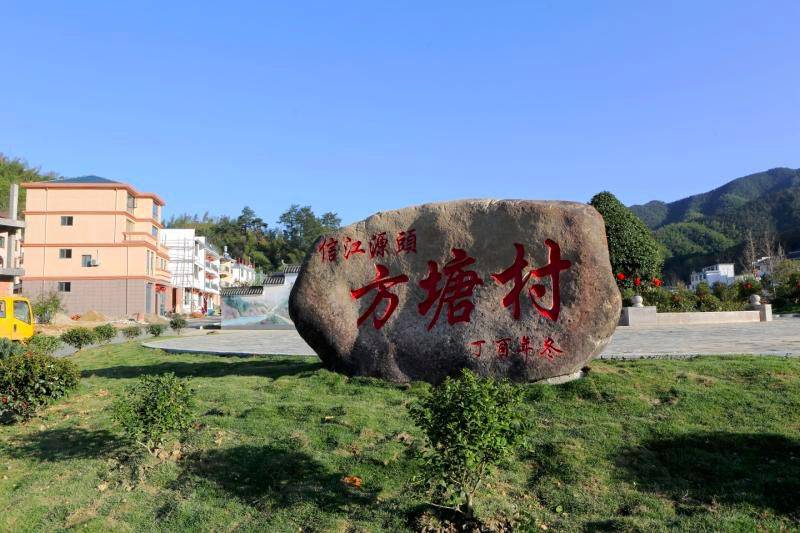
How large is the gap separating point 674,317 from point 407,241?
50.0ft

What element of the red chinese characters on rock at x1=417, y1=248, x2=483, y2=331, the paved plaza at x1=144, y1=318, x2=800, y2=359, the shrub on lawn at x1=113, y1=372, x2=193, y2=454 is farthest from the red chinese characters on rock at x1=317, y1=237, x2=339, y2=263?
the paved plaza at x1=144, y1=318, x2=800, y2=359

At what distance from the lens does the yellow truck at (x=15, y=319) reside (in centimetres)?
1662

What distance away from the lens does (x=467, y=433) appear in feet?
13.5

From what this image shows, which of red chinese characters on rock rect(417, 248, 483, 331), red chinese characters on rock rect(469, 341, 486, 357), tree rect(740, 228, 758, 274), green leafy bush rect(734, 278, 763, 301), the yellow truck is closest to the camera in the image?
red chinese characters on rock rect(469, 341, 486, 357)

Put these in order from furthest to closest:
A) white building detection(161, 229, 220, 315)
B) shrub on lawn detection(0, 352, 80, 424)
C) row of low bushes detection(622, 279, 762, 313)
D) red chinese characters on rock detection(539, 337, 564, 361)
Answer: white building detection(161, 229, 220, 315) < row of low bushes detection(622, 279, 762, 313) < red chinese characters on rock detection(539, 337, 564, 361) < shrub on lawn detection(0, 352, 80, 424)

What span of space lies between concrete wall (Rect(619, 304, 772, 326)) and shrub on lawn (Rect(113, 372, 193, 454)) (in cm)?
1696

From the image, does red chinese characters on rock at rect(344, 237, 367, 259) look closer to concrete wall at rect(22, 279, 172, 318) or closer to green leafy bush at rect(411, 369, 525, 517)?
green leafy bush at rect(411, 369, 525, 517)

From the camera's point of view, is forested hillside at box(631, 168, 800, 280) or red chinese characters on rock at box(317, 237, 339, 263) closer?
red chinese characters on rock at box(317, 237, 339, 263)

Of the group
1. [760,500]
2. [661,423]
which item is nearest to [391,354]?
[661,423]

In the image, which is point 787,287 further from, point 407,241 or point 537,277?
point 407,241

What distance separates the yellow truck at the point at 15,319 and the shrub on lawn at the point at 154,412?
13.1 m

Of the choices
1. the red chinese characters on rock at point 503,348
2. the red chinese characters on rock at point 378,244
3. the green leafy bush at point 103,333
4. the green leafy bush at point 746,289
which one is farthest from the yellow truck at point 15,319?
the green leafy bush at point 746,289

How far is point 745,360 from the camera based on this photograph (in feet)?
28.3

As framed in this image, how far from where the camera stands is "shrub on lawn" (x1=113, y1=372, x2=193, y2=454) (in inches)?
221
